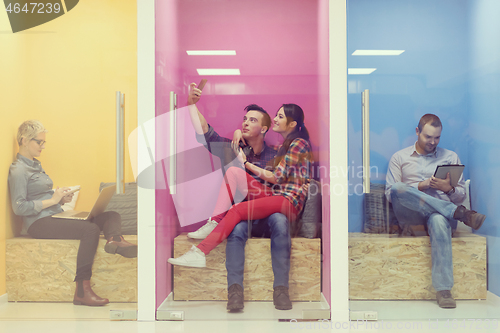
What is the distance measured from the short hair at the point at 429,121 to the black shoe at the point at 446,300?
1071 millimetres

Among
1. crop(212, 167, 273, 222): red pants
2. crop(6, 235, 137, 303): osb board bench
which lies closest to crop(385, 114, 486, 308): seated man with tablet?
crop(212, 167, 273, 222): red pants

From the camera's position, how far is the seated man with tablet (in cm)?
214

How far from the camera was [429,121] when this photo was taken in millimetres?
2238

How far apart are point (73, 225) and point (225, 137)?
1.17 metres

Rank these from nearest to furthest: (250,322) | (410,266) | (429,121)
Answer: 1. (250,322)
2. (410,266)
3. (429,121)

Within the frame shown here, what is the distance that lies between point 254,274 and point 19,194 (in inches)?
65.6

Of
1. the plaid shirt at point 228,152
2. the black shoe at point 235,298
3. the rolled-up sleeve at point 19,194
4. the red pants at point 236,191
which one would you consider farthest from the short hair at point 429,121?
the rolled-up sleeve at point 19,194

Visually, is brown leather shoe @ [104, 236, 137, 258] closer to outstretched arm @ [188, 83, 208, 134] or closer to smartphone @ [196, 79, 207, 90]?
outstretched arm @ [188, 83, 208, 134]

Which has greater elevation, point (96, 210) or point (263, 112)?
point (263, 112)

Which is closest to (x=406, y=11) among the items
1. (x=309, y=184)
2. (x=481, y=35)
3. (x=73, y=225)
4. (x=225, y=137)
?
(x=481, y=35)

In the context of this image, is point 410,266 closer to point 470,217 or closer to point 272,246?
point 470,217

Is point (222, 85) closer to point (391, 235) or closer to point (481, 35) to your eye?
point (391, 235)

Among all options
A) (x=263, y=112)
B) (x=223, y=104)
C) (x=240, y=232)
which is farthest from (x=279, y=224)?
(x=223, y=104)

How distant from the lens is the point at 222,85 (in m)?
2.23
